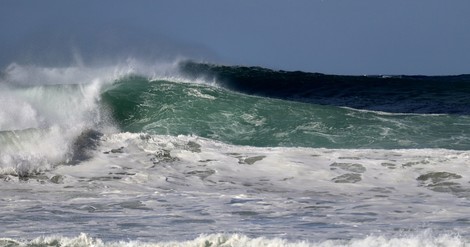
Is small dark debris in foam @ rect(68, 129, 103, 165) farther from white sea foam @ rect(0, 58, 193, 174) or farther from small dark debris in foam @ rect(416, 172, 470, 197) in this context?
small dark debris in foam @ rect(416, 172, 470, 197)

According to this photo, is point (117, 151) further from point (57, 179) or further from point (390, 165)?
point (390, 165)

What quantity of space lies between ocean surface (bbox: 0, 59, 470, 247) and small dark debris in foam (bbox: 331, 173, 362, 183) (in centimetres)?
5

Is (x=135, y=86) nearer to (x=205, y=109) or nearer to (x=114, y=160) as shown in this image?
(x=205, y=109)

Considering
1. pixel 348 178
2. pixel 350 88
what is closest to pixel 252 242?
pixel 348 178

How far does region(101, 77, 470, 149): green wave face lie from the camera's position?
15203 mm

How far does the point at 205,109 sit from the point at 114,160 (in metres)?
5.08

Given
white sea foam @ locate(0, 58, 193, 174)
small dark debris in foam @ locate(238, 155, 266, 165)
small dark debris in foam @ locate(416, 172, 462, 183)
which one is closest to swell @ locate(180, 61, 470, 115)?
white sea foam @ locate(0, 58, 193, 174)

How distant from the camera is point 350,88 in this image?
26.0 m

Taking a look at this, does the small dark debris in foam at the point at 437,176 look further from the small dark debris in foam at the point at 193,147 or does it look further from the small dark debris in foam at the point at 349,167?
the small dark debris in foam at the point at 193,147

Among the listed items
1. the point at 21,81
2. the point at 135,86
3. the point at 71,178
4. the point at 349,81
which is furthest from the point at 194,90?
the point at 349,81

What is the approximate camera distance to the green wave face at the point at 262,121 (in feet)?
49.9

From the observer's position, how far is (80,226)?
823 centimetres

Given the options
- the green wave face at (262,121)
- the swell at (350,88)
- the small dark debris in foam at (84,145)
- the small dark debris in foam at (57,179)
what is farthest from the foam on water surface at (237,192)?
the swell at (350,88)

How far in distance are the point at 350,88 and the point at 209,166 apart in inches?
560
